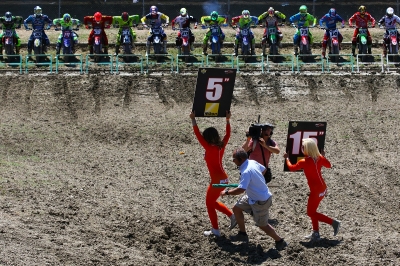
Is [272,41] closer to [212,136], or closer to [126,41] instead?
[126,41]

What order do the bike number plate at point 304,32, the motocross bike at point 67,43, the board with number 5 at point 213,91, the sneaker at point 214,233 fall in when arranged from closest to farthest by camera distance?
the sneaker at point 214,233 → the board with number 5 at point 213,91 → the motocross bike at point 67,43 → the bike number plate at point 304,32

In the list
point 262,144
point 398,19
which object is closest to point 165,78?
point 398,19

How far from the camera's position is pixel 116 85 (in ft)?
88.6

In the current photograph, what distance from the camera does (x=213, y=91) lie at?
44.7 ft

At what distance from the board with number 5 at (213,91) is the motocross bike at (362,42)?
1857 centimetres

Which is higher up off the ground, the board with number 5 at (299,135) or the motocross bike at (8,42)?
the motocross bike at (8,42)

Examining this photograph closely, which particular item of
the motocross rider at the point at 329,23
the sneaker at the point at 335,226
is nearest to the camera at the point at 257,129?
the sneaker at the point at 335,226

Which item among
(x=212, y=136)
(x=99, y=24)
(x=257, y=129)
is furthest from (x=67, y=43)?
(x=212, y=136)

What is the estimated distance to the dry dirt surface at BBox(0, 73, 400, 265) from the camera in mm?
12742

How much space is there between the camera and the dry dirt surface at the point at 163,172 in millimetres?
12742

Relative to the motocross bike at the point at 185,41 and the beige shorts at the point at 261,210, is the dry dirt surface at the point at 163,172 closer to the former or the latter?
the beige shorts at the point at 261,210

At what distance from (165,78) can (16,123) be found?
6.35 meters

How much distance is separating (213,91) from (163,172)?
5.45m

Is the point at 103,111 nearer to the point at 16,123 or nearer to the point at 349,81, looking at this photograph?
the point at 16,123
